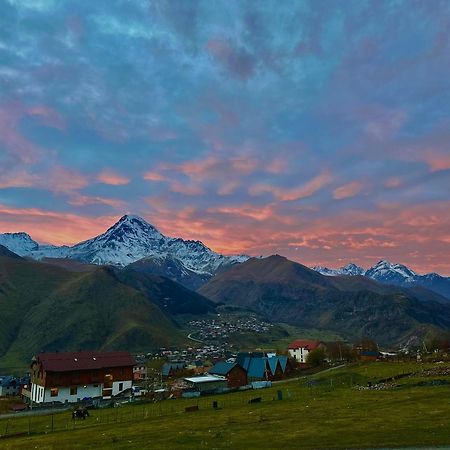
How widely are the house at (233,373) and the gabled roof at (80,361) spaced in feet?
88.3

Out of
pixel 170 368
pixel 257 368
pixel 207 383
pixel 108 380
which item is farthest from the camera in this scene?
pixel 170 368

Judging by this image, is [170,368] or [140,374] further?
[140,374]

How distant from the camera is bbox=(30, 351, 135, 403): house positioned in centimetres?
12438

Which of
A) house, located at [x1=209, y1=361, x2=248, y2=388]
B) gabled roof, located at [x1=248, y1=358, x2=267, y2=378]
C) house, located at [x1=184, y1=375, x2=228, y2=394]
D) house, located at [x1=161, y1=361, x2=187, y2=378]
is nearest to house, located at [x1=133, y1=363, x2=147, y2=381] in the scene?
house, located at [x1=161, y1=361, x2=187, y2=378]

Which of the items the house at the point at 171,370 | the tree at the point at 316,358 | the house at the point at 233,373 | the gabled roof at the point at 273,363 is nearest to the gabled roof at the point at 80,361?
the house at the point at 233,373

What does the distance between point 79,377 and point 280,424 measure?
9176 cm

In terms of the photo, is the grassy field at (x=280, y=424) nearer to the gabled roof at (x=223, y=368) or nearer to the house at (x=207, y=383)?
the house at (x=207, y=383)

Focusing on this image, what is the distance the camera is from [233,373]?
448 ft

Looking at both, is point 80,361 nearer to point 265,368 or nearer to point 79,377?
point 79,377

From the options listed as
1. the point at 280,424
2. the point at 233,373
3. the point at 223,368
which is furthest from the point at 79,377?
the point at 280,424

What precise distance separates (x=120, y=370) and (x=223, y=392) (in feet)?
144

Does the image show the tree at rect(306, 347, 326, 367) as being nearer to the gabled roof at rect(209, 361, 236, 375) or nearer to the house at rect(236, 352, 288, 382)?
the house at rect(236, 352, 288, 382)

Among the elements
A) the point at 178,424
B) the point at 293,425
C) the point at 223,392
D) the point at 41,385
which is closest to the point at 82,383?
the point at 41,385

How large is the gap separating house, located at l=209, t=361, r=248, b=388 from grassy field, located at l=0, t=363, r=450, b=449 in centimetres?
4944
